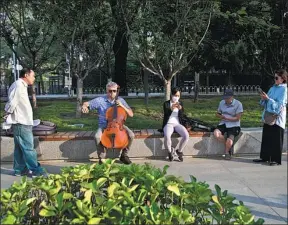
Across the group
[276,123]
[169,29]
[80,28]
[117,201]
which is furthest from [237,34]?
[117,201]

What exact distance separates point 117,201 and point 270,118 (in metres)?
4.77

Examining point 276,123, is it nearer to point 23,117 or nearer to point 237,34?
point 23,117

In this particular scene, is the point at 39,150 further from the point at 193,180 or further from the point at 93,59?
the point at 93,59

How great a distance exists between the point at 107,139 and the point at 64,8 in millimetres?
5489

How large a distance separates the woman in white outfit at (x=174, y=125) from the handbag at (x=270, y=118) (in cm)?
136

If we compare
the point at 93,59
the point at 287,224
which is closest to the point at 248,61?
the point at 93,59

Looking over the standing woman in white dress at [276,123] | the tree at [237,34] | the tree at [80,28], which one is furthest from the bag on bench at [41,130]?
the tree at [237,34]

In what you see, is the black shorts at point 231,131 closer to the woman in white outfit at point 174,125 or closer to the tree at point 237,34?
the woman in white outfit at point 174,125

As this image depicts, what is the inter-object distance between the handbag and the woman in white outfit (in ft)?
4.46

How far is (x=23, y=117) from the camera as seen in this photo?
619 centimetres

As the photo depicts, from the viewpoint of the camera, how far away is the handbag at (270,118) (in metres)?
6.75

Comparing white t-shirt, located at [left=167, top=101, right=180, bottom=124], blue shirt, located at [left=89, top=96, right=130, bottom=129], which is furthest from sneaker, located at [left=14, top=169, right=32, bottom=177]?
white t-shirt, located at [left=167, top=101, right=180, bottom=124]

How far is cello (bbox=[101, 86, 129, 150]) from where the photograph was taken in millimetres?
6812

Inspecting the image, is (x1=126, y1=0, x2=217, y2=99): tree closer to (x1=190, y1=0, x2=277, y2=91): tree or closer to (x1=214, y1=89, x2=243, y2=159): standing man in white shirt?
(x1=190, y1=0, x2=277, y2=91): tree
